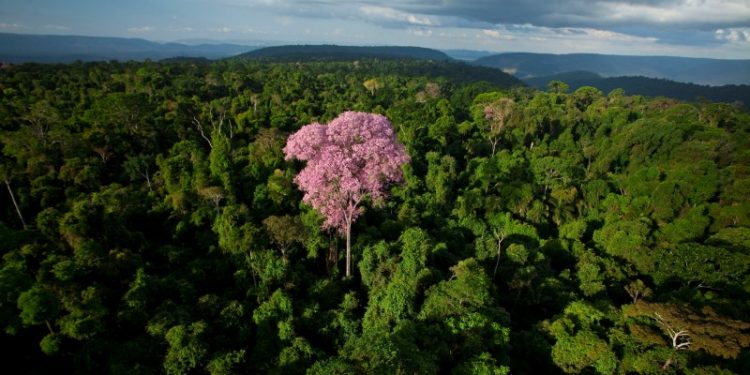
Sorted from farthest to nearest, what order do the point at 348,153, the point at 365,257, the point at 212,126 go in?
the point at 212,126
the point at 365,257
the point at 348,153

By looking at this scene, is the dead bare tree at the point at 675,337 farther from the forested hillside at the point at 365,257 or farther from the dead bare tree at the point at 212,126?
the dead bare tree at the point at 212,126

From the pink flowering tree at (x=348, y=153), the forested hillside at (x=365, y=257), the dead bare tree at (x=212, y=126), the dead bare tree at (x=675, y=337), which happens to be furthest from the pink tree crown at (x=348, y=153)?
the dead bare tree at (x=212, y=126)

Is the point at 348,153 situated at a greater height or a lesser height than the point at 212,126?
lesser

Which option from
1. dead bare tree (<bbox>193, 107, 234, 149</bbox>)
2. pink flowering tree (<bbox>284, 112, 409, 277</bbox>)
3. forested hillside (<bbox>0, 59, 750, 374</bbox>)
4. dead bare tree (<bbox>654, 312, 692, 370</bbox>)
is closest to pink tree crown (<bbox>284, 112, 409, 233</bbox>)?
pink flowering tree (<bbox>284, 112, 409, 277</bbox>)

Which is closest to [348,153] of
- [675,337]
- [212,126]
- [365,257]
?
[365,257]

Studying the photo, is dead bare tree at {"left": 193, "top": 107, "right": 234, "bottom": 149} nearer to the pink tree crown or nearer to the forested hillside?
the forested hillside

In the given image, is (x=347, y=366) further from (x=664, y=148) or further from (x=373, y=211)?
(x=664, y=148)

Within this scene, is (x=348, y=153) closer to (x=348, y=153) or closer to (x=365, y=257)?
(x=348, y=153)
